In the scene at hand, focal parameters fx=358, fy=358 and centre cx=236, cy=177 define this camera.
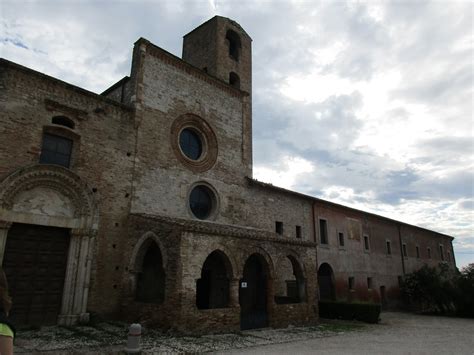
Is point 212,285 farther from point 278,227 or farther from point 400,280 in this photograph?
point 400,280

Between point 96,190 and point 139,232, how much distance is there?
195cm

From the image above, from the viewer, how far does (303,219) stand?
19922 millimetres

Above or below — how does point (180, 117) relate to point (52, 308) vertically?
above

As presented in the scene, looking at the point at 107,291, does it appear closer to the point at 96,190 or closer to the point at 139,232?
the point at 139,232

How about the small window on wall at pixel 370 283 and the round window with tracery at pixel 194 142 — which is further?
the small window on wall at pixel 370 283

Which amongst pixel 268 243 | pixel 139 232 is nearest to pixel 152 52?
pixel 139 232

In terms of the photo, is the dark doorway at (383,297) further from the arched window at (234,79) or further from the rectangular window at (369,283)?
the arched window at (234,79)

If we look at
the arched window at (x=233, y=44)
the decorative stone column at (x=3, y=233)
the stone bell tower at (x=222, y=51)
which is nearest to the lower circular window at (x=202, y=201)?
the stone bell tower at (x=222, y=51)

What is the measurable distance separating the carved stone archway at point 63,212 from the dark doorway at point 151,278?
196 cm

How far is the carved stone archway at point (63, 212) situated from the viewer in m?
9.80

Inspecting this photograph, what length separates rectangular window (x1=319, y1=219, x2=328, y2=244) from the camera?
824 inches

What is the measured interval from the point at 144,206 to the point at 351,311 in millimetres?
10308

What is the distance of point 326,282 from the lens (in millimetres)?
20234

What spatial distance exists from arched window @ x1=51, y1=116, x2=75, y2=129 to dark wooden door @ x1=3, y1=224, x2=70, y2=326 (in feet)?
10.8
